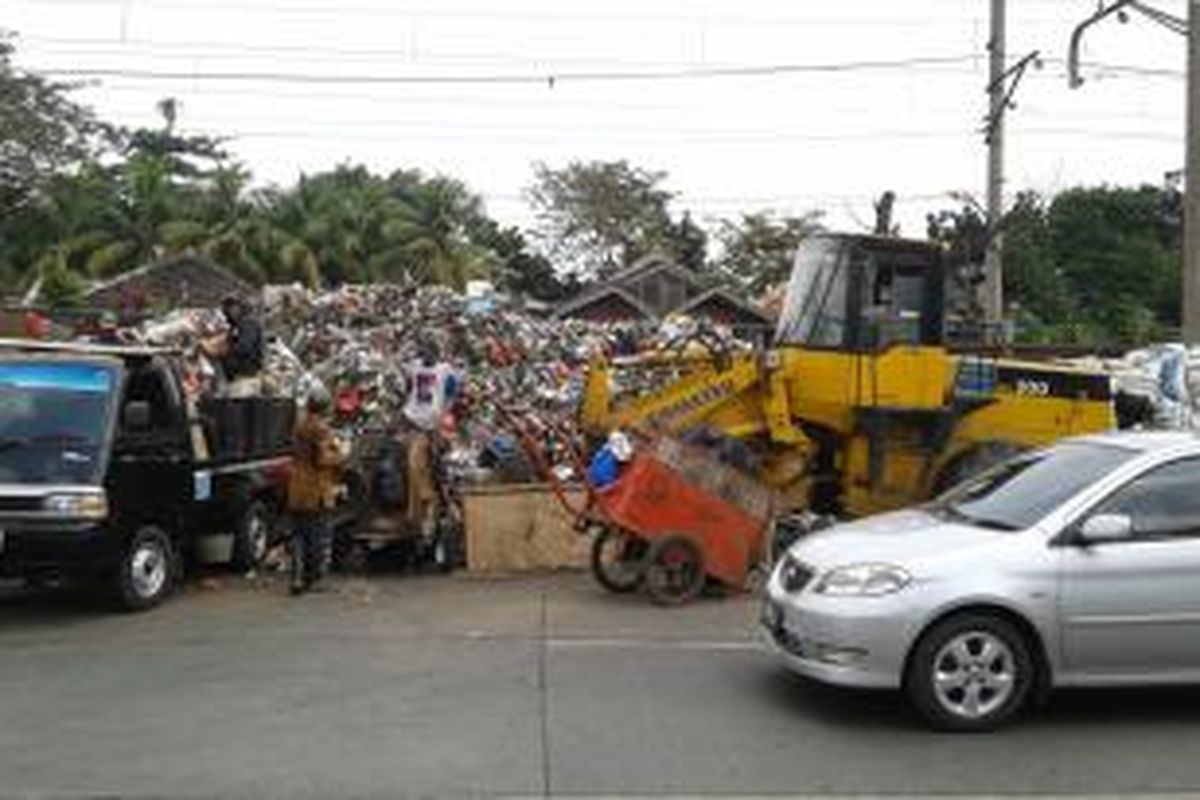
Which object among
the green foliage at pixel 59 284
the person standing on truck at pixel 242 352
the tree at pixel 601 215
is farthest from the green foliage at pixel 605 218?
the person standing on truck at pixel 242 352

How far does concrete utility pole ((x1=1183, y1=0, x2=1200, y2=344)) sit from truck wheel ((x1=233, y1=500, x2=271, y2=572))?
999cm

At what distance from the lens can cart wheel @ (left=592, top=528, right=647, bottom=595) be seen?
15.7 metres

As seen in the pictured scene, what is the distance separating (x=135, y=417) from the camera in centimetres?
1539

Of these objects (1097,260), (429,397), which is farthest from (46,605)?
→ (1097,260)

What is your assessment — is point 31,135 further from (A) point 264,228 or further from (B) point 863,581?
(B) point 863,581

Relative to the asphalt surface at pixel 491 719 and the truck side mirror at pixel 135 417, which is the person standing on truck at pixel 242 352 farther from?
the asphalt surface at pixel 491 719

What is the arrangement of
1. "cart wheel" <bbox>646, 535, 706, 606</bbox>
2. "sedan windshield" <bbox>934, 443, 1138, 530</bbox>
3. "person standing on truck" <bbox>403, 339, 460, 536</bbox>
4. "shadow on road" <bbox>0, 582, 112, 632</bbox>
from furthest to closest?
1. "person standing on truck" <bbox>403, 339, 460, 536</bbox>
2. "cart wheel" <bbox>646, 535, 706, 606</bbox>
3. "shadow on road" <bbox>0, 582, 112, 632</bbox>
4. "sedan windshield" <bbox>934, 443, 1138, 530</bbox>

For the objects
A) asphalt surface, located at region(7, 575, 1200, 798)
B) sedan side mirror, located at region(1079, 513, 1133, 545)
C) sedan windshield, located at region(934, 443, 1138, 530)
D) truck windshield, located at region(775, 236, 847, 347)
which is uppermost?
truck windshield, located at region(775, 236, 847, 347)

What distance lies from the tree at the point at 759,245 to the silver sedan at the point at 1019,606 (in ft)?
248

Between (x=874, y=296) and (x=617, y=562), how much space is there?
3947 millimetres

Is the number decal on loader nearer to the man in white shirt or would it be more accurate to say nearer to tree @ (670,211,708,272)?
the man in white shirt

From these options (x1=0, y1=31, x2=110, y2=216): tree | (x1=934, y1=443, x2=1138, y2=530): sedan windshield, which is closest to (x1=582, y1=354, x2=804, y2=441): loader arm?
(x1=934, y1=443, x2=1138, y2=530): sedan windshield

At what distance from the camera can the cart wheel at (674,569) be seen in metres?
15.2

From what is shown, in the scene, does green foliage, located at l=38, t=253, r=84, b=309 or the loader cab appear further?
green foliage, located at l=38, t=253, r=84, b=309
